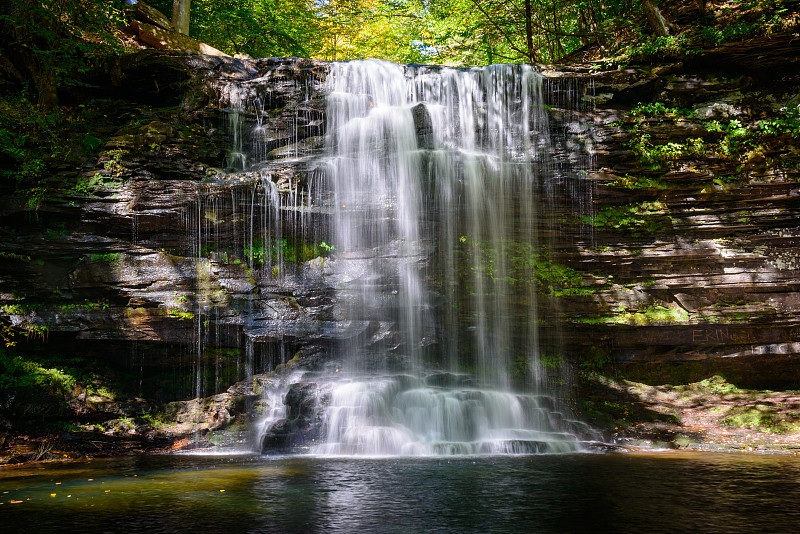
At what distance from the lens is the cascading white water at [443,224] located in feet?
37.4

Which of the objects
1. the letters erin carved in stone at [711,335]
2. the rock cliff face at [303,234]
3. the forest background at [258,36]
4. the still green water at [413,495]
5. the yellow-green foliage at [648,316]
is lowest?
the still green water at [413,495]

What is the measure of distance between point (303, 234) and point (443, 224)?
10.1 feet

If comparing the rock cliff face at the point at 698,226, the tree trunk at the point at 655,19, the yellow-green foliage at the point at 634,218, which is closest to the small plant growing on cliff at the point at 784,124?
the rock cliff face at the point at 698,226

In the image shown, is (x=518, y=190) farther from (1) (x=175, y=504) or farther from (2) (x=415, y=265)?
(1) (x=175, y=504)

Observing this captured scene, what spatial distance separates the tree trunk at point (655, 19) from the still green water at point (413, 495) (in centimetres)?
942

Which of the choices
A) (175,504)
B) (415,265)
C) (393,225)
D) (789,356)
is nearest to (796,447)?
(789,356)

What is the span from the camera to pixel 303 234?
11484mm

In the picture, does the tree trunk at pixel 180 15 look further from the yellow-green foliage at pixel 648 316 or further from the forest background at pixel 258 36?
the yellow-green foliage at pixel 648 316

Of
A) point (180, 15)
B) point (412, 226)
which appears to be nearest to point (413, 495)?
point (412, 226)

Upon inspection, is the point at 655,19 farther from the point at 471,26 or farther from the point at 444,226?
the point at 444,226

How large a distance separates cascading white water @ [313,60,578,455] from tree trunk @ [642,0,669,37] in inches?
122

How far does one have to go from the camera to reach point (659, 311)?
1095 centimetres

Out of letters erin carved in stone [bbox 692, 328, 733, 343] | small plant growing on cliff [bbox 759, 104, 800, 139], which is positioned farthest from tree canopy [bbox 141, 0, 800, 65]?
letters erin carved in stone [bbox 692, 328, 733, 343]

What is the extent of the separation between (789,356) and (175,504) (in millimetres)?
11367
